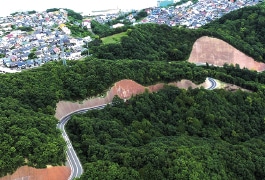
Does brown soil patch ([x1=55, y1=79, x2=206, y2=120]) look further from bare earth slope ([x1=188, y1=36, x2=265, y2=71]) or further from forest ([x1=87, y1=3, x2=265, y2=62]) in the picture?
bare earth slope ([x1=188, y1=36, x2=265, y2=71])

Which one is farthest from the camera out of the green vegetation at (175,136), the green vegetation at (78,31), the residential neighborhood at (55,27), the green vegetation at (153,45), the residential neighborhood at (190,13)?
the residential neighborhood at (190,13)

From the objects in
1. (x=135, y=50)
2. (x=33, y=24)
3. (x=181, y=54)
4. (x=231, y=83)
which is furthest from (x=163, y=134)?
(x=33, y=24)

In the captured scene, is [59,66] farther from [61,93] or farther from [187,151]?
[187,151]

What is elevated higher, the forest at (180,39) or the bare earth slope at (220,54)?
the forest at (180,39)

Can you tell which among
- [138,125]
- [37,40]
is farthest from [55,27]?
[138,125]


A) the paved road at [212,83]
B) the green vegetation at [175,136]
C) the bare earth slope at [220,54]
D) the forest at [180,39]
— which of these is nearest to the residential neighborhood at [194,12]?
the forest at [180,39]

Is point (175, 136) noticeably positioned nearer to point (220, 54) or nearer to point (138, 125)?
point (138, 125)

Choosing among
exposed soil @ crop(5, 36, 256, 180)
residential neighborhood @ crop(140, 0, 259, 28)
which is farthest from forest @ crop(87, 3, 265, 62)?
residential neighborhood @ crop(140, 0, 259, 28)

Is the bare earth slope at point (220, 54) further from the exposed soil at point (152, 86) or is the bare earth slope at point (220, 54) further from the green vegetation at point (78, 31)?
the green vegetation at point (78, 31)
